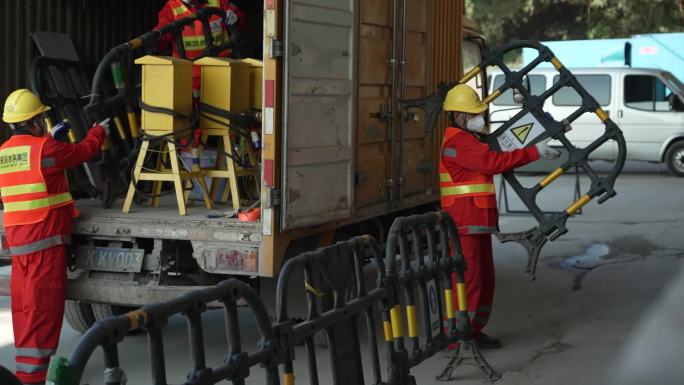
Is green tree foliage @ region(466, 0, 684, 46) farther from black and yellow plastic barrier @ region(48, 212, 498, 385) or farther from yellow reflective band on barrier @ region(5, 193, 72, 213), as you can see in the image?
yellow reflective band on barrier @ region(5, 193, 72, 213)

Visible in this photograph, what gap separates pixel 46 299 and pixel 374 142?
8.56 feet

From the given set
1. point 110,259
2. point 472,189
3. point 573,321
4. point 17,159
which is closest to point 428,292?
point 472,189

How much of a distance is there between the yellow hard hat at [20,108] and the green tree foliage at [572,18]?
949 inches

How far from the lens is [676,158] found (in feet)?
69.9

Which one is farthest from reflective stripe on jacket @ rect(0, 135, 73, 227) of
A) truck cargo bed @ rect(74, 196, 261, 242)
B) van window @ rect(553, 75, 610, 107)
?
van window @ rect(553, 75, 610, 107)

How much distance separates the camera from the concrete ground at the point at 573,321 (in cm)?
670

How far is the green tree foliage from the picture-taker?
2906 cm

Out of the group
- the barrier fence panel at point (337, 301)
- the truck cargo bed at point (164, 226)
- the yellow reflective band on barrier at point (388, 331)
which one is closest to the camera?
the barrier fence panel at point (337, 301)

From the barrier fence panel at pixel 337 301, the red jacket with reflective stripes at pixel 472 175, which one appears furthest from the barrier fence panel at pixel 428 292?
the red jacket with reflective stripes at pixel 472 175

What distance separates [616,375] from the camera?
6613 millimetres

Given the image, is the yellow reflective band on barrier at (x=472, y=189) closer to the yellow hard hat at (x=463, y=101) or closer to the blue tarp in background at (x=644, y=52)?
the yellow hard hat at (x=463, y=101)

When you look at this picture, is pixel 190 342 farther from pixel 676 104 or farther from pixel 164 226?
pixel 676 104

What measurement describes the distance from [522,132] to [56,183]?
3.50 m

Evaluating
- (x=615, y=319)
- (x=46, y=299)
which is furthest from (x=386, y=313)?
(x=615, y=319)
